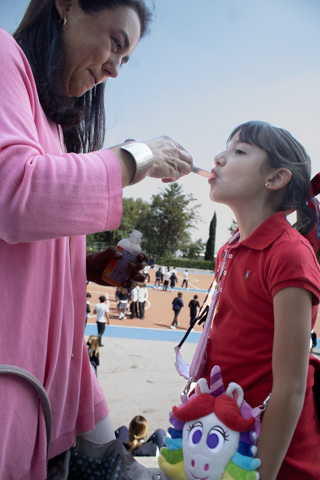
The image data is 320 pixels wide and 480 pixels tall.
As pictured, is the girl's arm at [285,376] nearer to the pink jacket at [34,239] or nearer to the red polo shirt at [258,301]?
the red polo shirt at [258,301]

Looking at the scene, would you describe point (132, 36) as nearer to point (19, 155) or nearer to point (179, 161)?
point (179, 161)

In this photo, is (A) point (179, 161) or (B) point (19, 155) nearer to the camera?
(B) point (19, 155)

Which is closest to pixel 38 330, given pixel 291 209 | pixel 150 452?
pixel 291 209

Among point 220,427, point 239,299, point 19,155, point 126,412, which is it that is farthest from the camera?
point 126,412

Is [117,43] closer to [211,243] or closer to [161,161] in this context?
[161,161]

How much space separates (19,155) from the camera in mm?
897

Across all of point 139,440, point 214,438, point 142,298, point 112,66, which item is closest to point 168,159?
point 112,66

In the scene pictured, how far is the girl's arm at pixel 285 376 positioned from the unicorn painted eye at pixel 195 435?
0.20 m

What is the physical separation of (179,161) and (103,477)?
114cm

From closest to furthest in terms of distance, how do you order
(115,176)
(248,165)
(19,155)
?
1. (19,155)
2. (115,176)
3. (248,165)

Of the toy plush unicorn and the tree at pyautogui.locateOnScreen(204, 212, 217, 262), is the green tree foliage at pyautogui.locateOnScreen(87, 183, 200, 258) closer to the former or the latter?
the tree at pyautogui.locateOnScreen(204, 212, 217, 262)

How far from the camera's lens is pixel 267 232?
1.55 metres

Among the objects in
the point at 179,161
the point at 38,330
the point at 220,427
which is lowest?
the point at 220,427

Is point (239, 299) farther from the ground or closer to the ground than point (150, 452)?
farther from the ground
